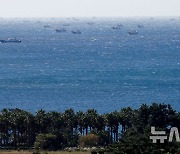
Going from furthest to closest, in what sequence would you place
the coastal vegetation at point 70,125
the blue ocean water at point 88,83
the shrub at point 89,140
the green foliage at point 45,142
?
the blue ocean water at point 88,83, the coastal vegetation at point 70,125, the shrub at point 89,140, the green foliage at point 45,142

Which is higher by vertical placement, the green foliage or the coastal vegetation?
the coastal vegetation

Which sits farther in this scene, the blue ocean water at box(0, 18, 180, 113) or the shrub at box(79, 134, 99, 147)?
the blue ocean water at box(0, 18, 180, 113)

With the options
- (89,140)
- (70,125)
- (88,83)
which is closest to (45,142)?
(89,140)

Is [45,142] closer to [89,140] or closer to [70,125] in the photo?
[89,140]

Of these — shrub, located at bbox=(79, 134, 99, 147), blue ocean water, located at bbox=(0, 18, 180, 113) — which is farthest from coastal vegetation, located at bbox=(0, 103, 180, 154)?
blue ocean water, located at bbox=(0, 18, 180, 113)

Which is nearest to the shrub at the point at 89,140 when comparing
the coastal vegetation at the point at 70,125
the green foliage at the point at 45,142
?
the coastal vegetation at the point at 70,125

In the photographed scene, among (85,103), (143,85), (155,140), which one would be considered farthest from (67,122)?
(143,85)

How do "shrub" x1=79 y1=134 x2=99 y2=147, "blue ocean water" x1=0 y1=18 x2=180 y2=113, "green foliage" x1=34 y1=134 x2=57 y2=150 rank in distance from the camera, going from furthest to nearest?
"blue ocean water" x1=0 y1=18 x2=180 y2=113
"shrub" x1=79 y1=134 x2=99 y2=147
"green foliage" x1=34 y1=134 x2=57 y2=150

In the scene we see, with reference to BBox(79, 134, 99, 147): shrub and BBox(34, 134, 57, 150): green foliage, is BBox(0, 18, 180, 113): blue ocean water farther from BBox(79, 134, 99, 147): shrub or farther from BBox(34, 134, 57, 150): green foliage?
BBox(34, 134, 57, 150): green foliage

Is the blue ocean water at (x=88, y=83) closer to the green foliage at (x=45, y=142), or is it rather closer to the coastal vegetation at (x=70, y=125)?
the coastal vegetation at (x=70, y=125)

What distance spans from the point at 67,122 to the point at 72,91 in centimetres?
6113

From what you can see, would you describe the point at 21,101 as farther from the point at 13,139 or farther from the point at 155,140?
the point at 155,140

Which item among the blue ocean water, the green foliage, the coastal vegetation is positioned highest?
the blue ocean water

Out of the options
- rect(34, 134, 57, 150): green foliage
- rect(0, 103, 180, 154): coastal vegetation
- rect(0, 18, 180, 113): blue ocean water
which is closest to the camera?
rect(34, 134, 57, 150): green foliage
